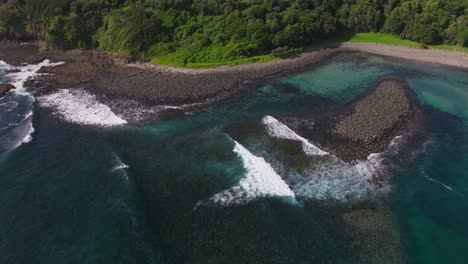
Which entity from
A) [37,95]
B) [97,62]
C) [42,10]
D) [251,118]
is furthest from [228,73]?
[42,10]

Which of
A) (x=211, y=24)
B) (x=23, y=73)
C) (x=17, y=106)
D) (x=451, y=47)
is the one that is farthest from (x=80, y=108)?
(x=451, y=47)

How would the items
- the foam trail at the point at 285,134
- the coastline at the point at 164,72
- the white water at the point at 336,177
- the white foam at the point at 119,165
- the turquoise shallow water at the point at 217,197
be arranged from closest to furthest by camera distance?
the turquoise shallow water at the point at 217,197 → the white water at the point at 336,177 → the white foam at the point at 119,165 → the foam trail at the point at 285,134 → the coastline at the point at 164,72

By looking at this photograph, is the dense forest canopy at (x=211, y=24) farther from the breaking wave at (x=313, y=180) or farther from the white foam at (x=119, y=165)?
the breaking wave at (x=313, y=180)

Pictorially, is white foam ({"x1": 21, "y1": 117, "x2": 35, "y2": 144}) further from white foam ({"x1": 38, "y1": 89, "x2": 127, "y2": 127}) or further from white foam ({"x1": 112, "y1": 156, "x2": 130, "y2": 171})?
white foam ({"x1": 112, "y1": 156, "x2": 130, "y2": 171})

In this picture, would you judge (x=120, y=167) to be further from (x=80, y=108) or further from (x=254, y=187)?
(x=80, y=108)

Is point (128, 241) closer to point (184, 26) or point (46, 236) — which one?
point (46, 236)

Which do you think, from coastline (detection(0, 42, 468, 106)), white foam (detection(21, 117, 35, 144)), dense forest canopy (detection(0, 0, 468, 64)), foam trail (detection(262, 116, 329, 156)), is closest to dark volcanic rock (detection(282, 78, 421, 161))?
foam trail (detection(262, 116, 329, 156))

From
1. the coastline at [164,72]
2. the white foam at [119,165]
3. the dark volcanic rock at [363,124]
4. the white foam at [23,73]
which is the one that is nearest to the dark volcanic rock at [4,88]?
the white foam at [23,73]
